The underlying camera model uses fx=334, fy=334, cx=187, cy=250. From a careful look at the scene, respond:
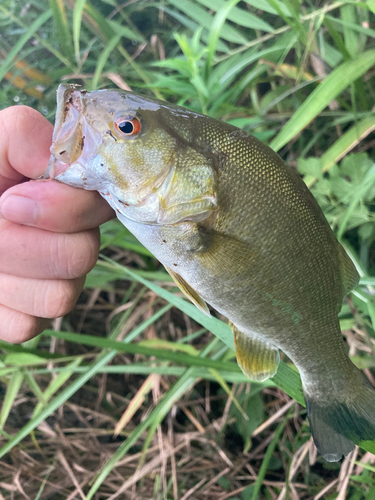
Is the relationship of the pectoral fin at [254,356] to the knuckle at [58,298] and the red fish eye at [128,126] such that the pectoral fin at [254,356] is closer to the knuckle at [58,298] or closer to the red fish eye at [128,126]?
the knuckle at [58,298]

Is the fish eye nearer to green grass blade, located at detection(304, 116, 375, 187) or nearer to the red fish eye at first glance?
the red fish eye

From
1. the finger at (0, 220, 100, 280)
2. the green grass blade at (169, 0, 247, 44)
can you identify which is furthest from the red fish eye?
the green grass blade at (169, 0, 247, 44)

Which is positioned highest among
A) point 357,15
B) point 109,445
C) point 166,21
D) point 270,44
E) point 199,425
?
point 357,15

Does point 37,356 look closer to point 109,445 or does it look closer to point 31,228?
point 31,228

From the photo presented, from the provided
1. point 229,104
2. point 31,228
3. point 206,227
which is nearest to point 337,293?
point 206,227

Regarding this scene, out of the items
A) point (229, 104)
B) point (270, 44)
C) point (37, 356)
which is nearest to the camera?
point (37, 356)

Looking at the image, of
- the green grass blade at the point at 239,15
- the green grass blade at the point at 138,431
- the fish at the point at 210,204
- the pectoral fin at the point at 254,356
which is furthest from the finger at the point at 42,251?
the green grass blade at the point at 239,15
